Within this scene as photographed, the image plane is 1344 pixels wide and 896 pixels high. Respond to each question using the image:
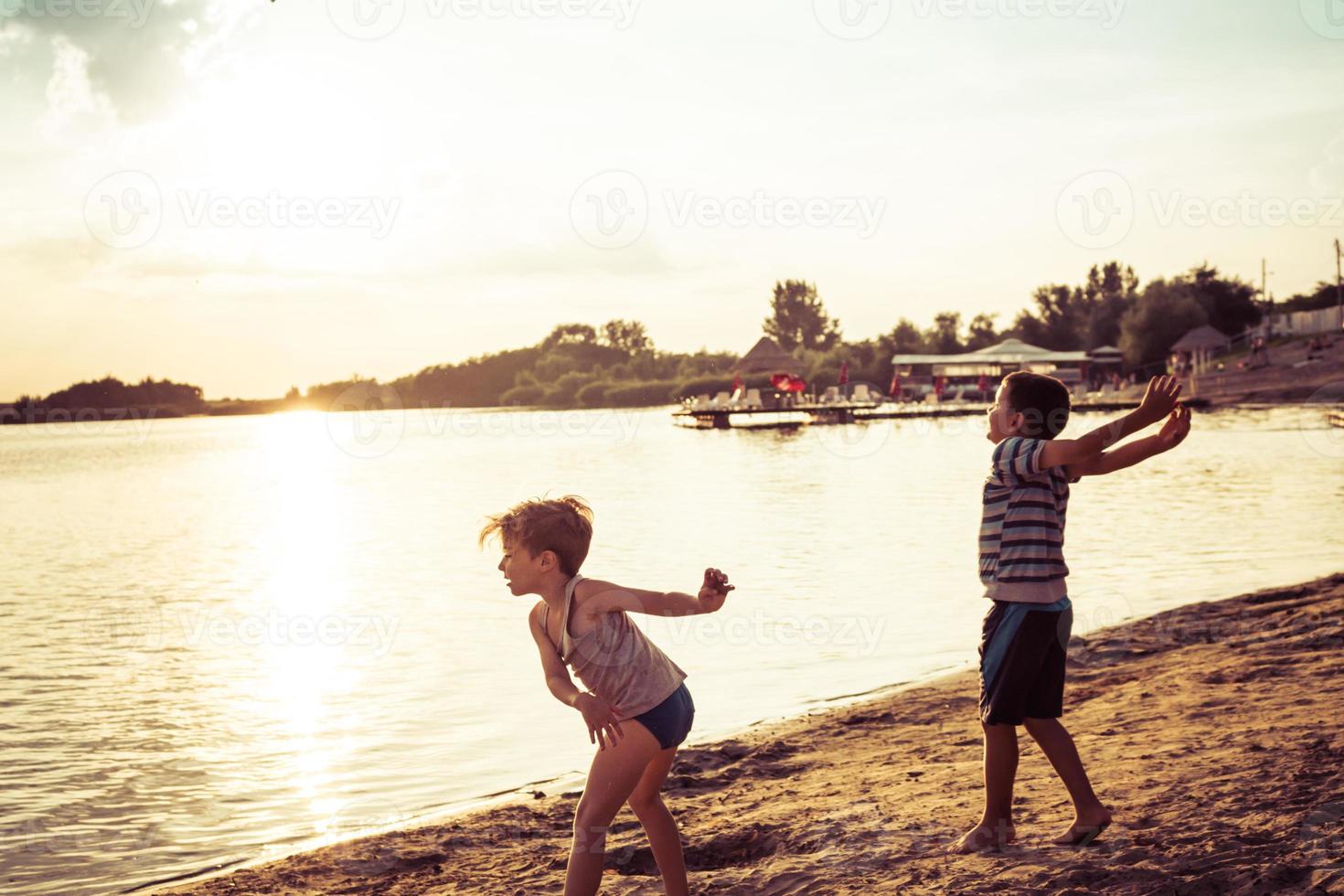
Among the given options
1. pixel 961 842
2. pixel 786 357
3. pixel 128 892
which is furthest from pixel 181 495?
pixel 786 357

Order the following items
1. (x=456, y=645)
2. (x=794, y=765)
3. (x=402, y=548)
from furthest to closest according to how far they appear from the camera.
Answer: (x=402, y=548) → (x=456, y=645) → (x=794, y=765)

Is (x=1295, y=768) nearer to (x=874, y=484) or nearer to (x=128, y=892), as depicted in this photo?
(x=128, y=892)

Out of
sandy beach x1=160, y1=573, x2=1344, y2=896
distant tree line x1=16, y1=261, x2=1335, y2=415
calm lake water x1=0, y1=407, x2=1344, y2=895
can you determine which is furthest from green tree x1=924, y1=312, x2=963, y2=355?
sandy beach x1=160, y1=573, x2=1344, y2=896

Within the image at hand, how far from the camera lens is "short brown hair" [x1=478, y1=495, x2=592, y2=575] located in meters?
3.72

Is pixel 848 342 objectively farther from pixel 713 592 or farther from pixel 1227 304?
pixel 713 592

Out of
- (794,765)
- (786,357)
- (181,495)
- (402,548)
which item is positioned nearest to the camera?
(794,765)

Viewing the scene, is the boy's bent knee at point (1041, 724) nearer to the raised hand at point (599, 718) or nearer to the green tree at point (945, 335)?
the raised hand at point (599, 718)

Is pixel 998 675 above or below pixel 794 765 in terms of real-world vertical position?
above

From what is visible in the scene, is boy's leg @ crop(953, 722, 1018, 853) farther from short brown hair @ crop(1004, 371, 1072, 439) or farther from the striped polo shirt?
short brown hair @ crop(1004, 371, 1072, 439)

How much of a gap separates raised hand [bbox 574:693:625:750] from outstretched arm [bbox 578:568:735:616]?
27 cm

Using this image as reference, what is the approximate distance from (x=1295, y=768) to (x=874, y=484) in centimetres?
2735

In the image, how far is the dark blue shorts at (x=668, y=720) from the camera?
374cm

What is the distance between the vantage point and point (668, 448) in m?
58.8

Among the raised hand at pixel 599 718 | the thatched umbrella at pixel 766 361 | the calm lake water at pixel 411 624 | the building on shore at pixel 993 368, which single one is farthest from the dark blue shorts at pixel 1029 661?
the thatched umbrella at pixel 766 361
